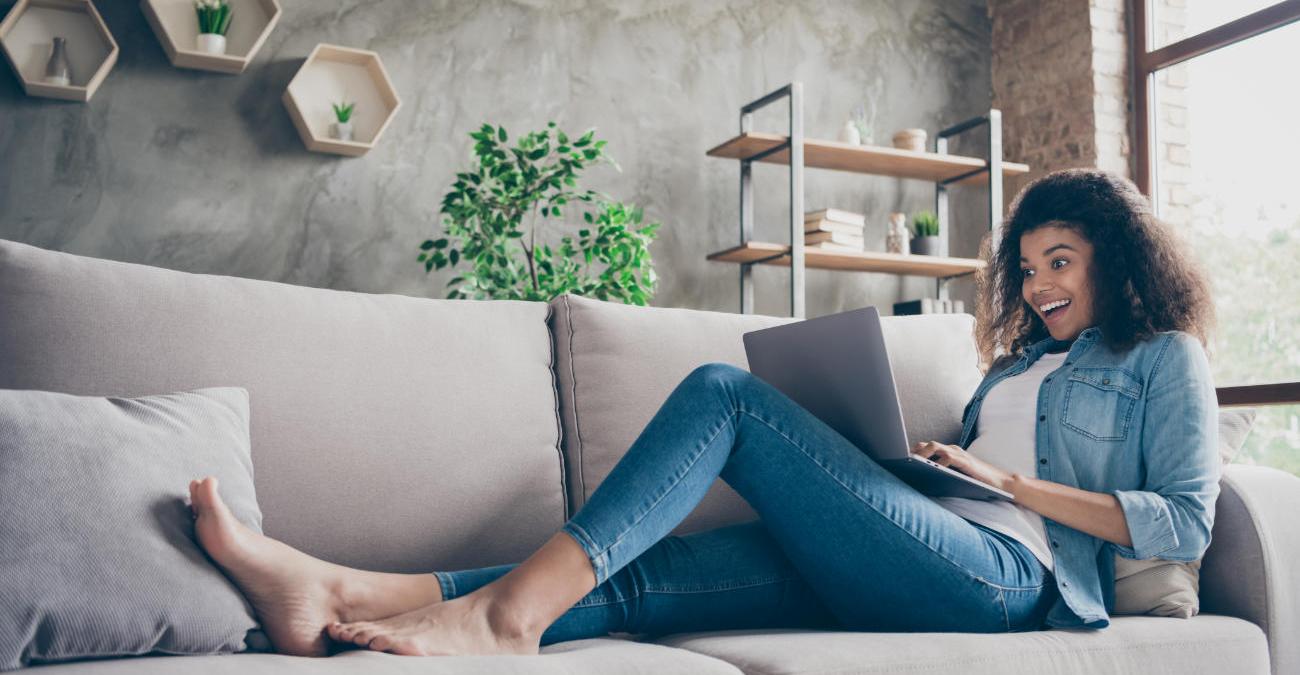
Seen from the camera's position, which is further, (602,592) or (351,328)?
(351,328)

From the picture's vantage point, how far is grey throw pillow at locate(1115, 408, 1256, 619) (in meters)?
1.59

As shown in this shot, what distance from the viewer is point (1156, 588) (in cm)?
160

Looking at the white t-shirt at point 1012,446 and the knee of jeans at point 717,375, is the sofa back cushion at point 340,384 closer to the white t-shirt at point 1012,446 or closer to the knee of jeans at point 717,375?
the knee of jeans at point 717,375

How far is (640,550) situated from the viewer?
4.49ft

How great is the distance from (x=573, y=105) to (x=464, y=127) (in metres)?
0.45

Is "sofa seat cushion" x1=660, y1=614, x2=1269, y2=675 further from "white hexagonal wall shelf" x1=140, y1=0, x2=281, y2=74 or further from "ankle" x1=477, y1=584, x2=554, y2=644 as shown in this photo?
"white hexagonal wall shelf" x1=140, y1=0, x2=281, y2=74

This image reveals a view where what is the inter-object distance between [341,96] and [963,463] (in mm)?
2966

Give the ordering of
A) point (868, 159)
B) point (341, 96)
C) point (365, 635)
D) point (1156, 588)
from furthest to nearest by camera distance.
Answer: point (868, 159)
point (341, 96)
point (1156, 588)
point (365, 635)

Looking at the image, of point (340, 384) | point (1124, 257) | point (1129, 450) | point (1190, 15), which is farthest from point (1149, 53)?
point (340, 384)

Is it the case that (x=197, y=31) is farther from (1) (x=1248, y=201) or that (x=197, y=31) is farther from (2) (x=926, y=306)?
(1) (x=1248, y=201)

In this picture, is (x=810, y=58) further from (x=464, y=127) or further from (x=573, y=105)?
(x=464, y=127)

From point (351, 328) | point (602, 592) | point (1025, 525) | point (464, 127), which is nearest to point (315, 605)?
point (602, 592)

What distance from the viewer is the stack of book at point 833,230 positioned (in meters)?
4.14

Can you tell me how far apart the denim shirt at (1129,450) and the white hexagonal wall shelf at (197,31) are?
2.92m
